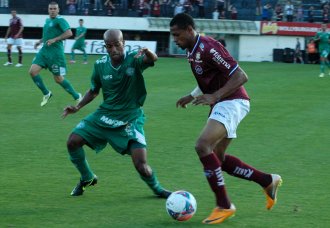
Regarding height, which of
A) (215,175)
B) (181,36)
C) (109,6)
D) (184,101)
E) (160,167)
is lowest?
(109,6)

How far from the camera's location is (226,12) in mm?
45531

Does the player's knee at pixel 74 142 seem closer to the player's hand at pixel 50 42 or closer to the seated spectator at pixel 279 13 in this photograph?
the player's hand at pixel 50 42

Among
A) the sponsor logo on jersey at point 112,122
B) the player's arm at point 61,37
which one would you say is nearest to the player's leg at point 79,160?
the sponsor logo on jersey at point 112,122

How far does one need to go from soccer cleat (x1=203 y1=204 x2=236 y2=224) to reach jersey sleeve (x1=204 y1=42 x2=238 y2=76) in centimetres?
125

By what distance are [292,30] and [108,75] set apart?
37.1 meters

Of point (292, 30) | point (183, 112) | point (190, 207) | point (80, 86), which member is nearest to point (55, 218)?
point (190, 207)

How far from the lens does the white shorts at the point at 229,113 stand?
6660 mm

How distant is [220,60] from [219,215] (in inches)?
55.7

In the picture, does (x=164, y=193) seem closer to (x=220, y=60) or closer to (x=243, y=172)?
(x=243, y=172)

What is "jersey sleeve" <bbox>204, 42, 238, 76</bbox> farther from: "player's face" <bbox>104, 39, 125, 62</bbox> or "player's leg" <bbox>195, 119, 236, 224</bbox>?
"player's face" <bbox>104, 39, 125, 62</bbox>

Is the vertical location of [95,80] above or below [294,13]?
above

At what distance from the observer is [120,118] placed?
24.4 ft

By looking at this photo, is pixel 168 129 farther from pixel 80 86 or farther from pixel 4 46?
pixel 4 46

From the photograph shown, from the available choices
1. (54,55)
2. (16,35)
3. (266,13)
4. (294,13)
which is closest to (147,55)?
(54,55)
